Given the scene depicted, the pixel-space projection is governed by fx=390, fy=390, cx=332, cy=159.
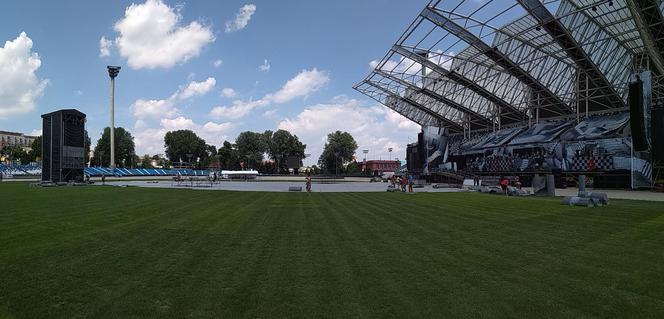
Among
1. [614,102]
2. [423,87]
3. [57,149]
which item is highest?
[423,87]

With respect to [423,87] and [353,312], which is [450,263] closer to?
[353,312]

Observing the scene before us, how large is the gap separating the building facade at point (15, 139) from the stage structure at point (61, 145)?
137087 millimetres

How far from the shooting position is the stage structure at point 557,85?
109 ft

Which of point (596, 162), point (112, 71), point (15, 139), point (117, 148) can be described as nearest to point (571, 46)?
point (596, 162)

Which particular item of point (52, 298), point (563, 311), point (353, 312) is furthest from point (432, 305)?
point (52, 298)

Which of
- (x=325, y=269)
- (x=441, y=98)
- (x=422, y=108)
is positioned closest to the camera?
(x=325, y=269)

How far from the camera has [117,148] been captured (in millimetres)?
123125

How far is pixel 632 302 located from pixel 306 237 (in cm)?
685

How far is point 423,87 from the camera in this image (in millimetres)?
56469

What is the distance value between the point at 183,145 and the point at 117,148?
1954 centimetres

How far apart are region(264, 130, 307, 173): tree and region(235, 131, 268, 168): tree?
8.69 ft

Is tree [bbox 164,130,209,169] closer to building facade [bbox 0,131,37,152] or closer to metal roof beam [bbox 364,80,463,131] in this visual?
building facade [bbox 0,131,37,152]

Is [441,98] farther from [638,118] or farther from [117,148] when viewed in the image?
[117,148]

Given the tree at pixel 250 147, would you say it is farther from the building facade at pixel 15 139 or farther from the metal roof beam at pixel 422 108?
the building facade at pixel 15 139
